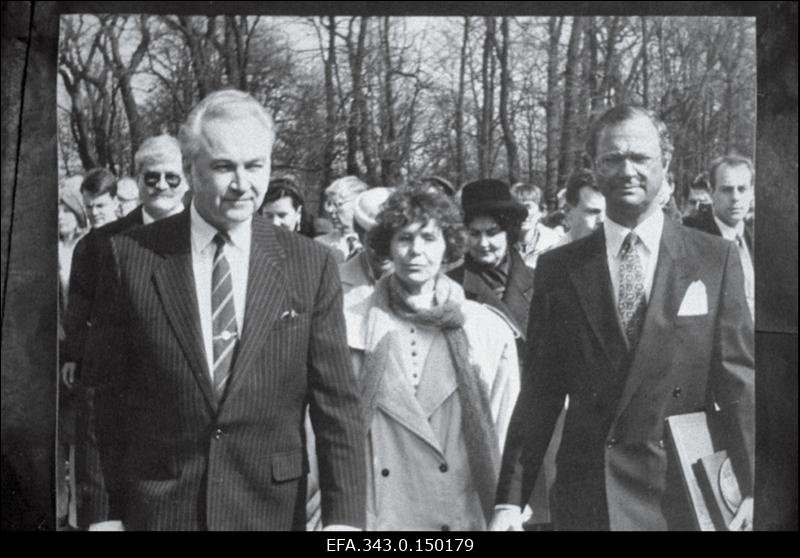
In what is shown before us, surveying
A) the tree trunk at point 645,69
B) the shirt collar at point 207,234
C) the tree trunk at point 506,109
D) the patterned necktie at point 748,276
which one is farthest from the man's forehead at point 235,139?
the patterned necktie at point 748,276

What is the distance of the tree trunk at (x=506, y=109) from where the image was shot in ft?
15.7

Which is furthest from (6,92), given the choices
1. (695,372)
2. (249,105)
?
(695,372)

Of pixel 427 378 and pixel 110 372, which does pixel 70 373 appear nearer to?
pixel 110 372

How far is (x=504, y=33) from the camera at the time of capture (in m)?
4.79

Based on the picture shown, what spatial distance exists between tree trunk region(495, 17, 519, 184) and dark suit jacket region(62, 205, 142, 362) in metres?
1.60

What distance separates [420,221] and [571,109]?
820 millimetres

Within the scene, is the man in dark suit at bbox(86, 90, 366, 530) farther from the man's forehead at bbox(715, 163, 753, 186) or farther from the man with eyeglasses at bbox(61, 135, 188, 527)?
the man's forehead at bbox(715, 163, 753, 186)

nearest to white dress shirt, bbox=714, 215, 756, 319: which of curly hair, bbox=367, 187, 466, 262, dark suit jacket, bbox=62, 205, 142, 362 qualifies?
curly hair, bbox=367, 187, 466, 262

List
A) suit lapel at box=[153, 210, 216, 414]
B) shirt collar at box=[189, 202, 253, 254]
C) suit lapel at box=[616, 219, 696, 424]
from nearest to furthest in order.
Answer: suit lapel at box=[153, 210, 216, 414]
shirt collar at box=[189, 202, 253, 254]
suit lapel at box=[616, 219, 696, 424]

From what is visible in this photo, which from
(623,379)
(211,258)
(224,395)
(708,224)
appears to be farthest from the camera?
(708,224)

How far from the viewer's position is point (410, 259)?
4.65m

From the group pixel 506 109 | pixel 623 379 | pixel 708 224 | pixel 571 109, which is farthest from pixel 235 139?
pixel 708 224

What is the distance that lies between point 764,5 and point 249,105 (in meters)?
2.23

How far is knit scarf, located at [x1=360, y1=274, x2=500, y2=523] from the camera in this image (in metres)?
4.64
